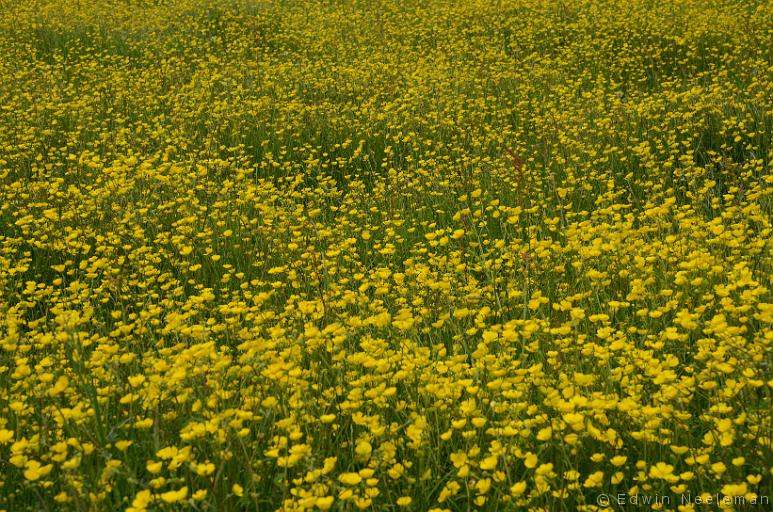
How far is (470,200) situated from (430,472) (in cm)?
330

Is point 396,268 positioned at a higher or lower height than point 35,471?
lower

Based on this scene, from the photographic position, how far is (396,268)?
14.6 ft

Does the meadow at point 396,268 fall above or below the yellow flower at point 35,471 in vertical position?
below

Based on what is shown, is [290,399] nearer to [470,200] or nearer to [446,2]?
[470,200]

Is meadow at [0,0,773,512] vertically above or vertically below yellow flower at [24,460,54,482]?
below

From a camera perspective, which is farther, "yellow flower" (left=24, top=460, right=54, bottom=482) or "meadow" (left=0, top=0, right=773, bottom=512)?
"meadow" (left=0, top=0, right=773, bottom=512)

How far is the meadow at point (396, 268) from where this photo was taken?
Answer: 242cm

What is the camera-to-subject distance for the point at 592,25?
10.4m

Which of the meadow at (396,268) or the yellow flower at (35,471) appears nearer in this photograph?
the yellow flower at (35,471)

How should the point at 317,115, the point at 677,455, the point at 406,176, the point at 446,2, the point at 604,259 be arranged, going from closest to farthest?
1. the point at 677,455
2. the point at 604,259
3. the point at 406,176
4. the point at 317,115
5. the point at 446,2

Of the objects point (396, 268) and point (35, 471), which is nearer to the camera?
point (35, 471)

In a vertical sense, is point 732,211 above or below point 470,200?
above

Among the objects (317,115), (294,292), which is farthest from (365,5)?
(294,292)

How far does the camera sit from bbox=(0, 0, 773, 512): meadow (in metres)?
2.42
